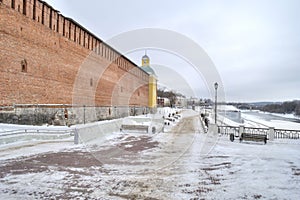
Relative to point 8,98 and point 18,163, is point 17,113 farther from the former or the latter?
point 18,163

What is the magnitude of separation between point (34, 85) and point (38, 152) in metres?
5.79

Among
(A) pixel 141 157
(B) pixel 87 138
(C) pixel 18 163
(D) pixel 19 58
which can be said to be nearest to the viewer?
(C) pixel 18 163

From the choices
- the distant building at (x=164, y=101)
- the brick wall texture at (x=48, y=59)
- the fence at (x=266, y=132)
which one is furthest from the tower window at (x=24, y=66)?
the distant building at (x=164, y=101)

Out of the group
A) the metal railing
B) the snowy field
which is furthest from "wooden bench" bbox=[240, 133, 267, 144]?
the metal railing

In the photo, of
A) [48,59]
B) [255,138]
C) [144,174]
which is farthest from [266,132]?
[48,59]

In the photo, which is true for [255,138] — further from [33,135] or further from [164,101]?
[164,101]

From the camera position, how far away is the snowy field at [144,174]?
4121 mm

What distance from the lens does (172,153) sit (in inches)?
308

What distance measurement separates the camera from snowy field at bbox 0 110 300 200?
13.5ft

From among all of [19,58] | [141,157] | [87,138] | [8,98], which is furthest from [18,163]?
[19,58]

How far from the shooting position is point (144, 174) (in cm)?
529

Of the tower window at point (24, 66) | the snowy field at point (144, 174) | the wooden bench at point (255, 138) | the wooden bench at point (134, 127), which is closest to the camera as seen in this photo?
the snowy field at point (144, 174)

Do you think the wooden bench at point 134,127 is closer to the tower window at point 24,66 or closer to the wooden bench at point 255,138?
the wooden bench at point 255,138

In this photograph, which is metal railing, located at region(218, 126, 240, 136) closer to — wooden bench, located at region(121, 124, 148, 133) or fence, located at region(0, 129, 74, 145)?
wooden bench, located at region(121, 124, 148, 133)
